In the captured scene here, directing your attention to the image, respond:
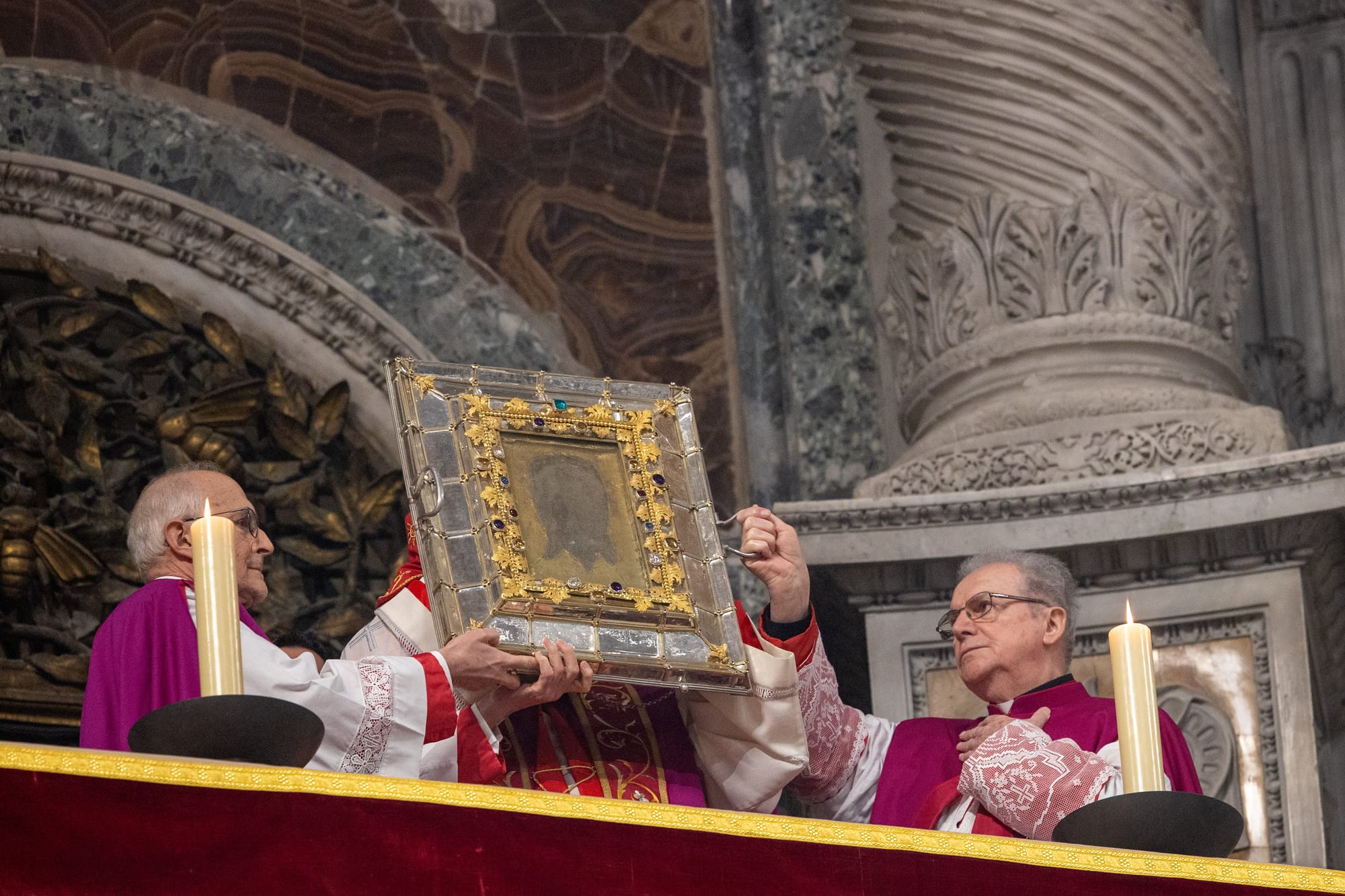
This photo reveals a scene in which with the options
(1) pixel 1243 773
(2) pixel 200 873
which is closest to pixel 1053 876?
(2) pixel 200 873

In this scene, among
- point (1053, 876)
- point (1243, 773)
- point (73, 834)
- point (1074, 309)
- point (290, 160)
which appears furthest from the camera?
point (290, 160)

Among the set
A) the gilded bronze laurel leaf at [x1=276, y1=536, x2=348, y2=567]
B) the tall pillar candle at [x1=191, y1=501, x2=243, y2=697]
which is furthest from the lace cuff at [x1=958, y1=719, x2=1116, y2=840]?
the gilded bronze laurel leaf at [x1=276, y1=536, x2=348, y2=567]

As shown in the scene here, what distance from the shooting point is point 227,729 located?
3100mm

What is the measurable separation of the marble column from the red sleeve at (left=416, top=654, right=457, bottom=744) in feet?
6.99

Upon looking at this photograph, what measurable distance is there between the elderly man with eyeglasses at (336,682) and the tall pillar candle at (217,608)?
1.40 feet

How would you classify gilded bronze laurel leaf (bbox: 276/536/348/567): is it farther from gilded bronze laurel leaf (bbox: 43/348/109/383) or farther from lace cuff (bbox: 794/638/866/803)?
lace cuff (bbox: 794/638/866/803)

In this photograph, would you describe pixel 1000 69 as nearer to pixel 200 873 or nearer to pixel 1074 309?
pixel 1074 309

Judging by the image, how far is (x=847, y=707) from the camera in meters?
4.42

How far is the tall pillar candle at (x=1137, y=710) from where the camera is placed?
3.35 meters

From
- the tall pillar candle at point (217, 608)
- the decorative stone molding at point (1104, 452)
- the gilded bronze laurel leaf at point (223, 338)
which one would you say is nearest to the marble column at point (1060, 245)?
the decorative stone molding at point (1104, 452)

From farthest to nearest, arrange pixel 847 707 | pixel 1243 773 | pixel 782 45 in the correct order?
pixel 782 45 → pixel 1243 773 → pixel 847 707

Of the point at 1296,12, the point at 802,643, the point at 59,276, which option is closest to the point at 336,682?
the point at 802,643

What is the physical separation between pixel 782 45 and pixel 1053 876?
3863mm

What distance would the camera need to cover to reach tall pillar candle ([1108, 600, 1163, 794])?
3.35m
